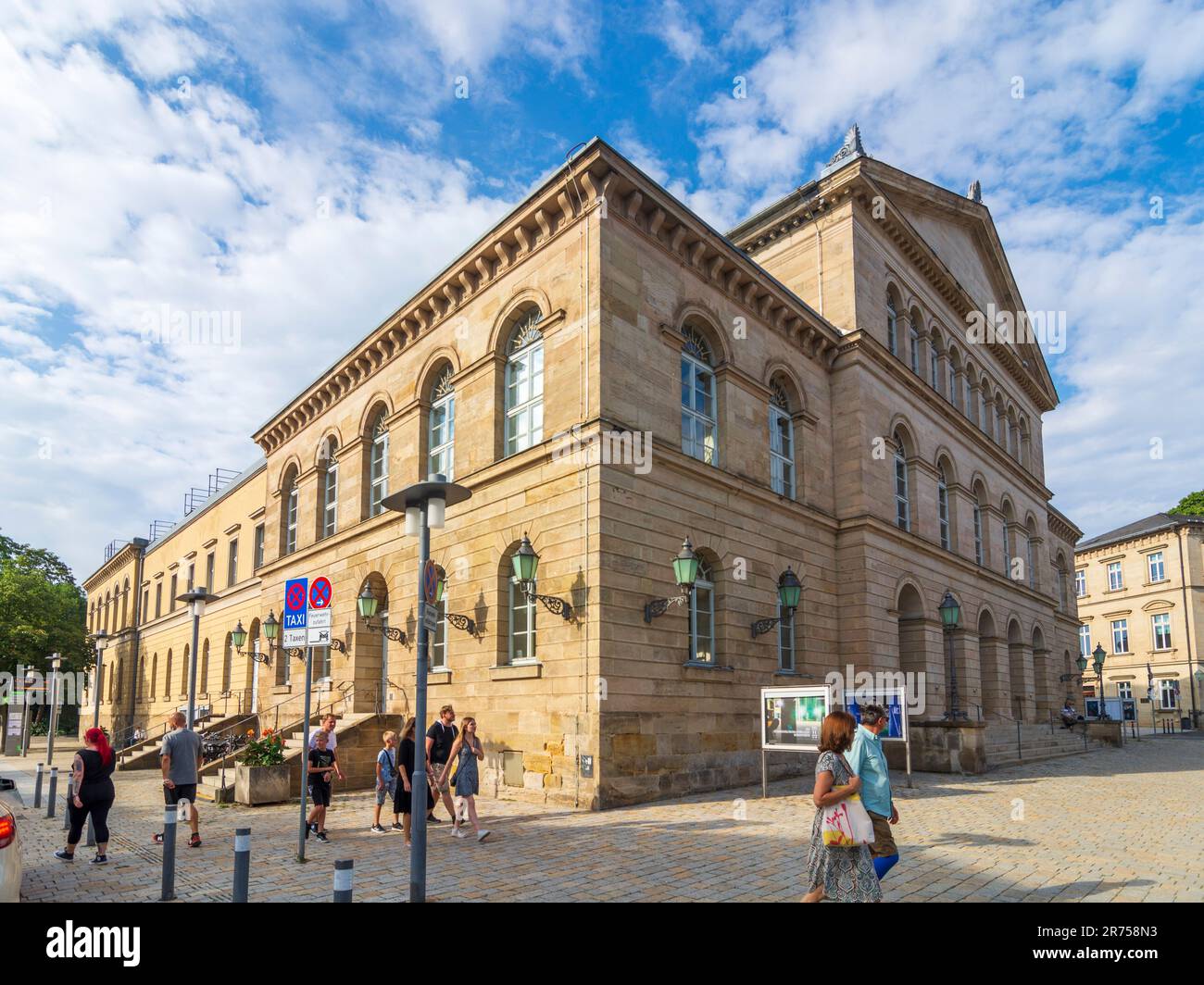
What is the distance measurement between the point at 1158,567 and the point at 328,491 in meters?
53.3

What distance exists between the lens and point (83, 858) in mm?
10430

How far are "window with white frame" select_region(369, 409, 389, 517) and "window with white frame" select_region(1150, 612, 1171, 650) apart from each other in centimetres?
5267

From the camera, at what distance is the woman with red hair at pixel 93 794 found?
33.6 ft

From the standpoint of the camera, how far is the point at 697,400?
1811 cm

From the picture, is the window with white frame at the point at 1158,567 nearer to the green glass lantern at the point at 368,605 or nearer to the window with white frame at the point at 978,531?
the window with white frame at the point at 978,531

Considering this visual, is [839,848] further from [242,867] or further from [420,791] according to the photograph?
[242,867]

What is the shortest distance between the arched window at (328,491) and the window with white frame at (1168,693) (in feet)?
170

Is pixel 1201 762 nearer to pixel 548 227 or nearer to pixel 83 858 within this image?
pixel 548 227

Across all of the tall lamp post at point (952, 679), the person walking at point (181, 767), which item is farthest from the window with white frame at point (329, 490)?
the tall lamp post at point (952, 679)

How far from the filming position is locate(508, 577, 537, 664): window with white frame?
53.7 ft

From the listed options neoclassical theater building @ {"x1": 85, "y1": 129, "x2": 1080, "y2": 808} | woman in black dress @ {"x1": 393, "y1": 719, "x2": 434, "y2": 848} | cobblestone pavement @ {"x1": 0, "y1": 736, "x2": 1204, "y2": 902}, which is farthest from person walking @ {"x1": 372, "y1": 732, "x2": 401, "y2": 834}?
neoclassical theater building @ {"x1": 85, "y1": 129, "x2": 1080, "y2": 808}

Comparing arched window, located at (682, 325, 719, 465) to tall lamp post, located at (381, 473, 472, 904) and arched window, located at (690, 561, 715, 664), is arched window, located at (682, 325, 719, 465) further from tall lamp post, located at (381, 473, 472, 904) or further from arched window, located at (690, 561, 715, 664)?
tall lamp post, located at (381, 473, 472, 904)

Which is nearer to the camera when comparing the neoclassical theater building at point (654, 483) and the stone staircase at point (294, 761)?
the neoclassical theater building at point (654, 483)
